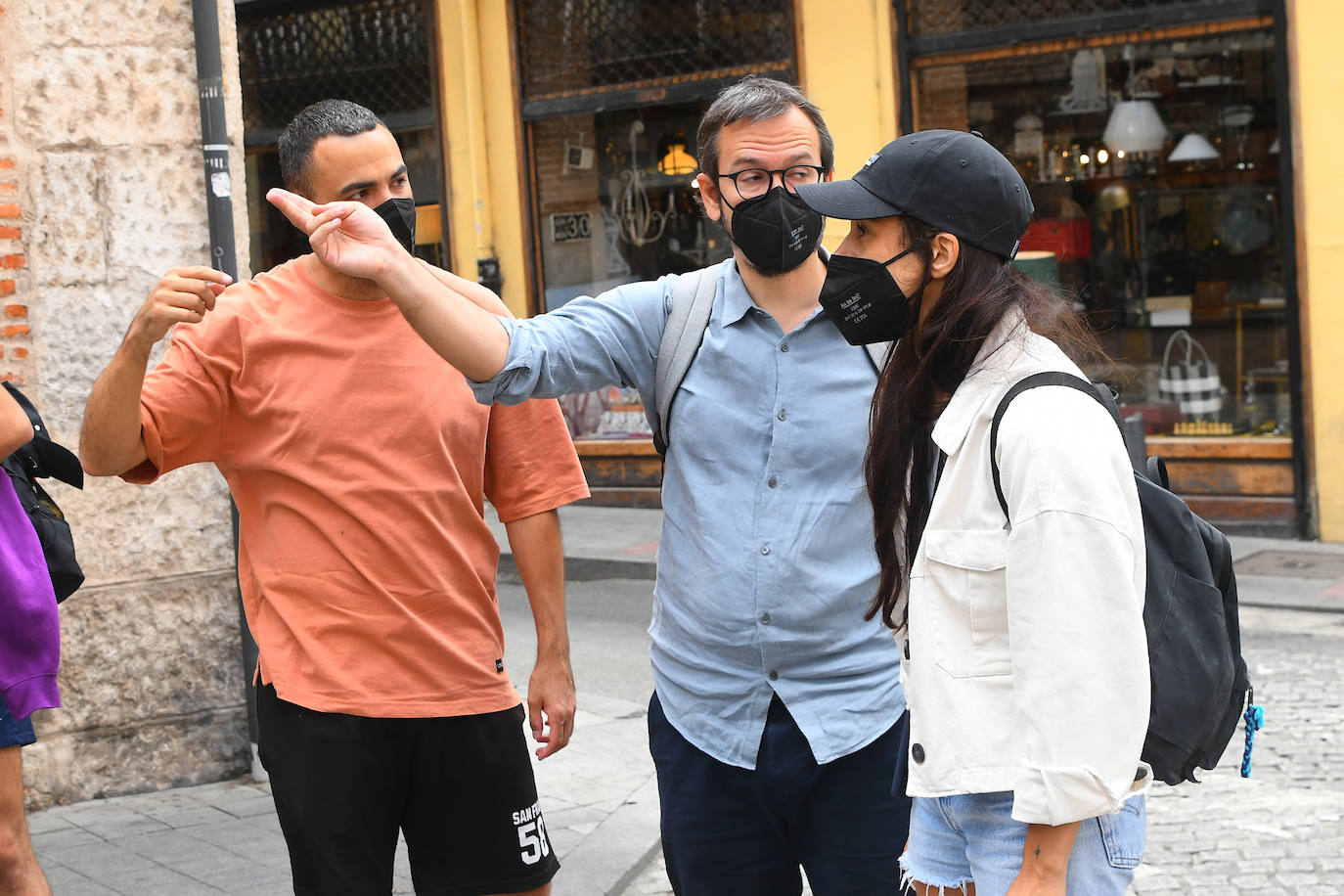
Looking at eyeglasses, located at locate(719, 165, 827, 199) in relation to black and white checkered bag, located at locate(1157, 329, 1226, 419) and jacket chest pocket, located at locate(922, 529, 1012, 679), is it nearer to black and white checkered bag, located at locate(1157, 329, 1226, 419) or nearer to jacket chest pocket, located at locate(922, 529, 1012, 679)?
jacket chest pocket, located at locate(922, 529, 1012, 679)

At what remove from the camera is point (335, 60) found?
45.4ft

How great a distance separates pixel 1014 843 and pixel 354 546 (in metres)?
1.47

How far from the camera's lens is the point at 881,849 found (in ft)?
9.30

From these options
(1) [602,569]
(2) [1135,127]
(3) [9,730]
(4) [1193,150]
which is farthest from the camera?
(2) [1135,127]

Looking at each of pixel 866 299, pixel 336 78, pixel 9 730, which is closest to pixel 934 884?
pixel 866 299

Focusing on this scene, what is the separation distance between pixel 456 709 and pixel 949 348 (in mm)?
1357

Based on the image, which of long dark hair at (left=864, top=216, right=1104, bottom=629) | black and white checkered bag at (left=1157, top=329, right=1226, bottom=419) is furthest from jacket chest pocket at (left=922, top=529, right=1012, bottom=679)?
black and white checkered bag at (left=1157, top=329, right=1226, bottom=419)

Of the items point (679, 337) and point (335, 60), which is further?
point (335, 60)

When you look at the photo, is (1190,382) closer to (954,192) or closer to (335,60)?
(335,60)

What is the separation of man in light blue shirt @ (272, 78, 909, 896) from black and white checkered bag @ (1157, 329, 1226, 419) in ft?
27.4

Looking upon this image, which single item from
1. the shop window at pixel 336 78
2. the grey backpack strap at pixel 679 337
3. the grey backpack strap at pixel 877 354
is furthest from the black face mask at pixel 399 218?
the shop window at pixel 336 78

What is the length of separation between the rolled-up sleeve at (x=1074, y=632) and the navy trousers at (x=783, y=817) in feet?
2.67

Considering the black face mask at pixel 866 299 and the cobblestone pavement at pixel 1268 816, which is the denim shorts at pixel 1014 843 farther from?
the cobblestone pavement at pixel 1268 816

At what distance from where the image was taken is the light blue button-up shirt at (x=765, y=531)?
280cm
